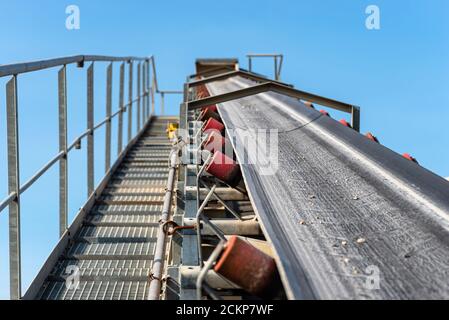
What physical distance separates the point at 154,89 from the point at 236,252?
528 inches

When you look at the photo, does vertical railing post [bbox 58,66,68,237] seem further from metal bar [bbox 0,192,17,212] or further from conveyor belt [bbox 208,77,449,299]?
conveyor belt [bbox 208,77,449,299]

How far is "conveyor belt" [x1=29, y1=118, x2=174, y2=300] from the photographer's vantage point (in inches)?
217

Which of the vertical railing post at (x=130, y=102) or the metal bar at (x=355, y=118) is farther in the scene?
the vertical railing post at (x=130, y=102)

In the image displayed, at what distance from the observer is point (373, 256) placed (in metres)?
2.82

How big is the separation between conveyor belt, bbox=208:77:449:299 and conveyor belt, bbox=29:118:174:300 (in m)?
1.74

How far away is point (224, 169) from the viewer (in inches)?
170

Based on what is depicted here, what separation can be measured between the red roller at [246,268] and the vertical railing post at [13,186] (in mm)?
2659

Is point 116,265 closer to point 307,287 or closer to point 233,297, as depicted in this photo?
point 233,297

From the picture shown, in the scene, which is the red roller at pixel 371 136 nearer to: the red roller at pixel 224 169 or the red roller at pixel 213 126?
the red roller at pixel 213 126

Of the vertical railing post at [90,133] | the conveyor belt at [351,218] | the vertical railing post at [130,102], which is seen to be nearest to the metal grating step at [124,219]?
the vertical railing post at [90,133]

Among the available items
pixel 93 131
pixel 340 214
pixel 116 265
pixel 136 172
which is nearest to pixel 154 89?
pixel 136 172

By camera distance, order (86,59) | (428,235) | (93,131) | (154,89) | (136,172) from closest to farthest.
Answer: (428,235) < (86,59) < (93,131) < (136,172) < (154,89)

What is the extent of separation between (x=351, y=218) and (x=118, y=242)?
376cm

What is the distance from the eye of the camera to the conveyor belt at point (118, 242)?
5.52 m
